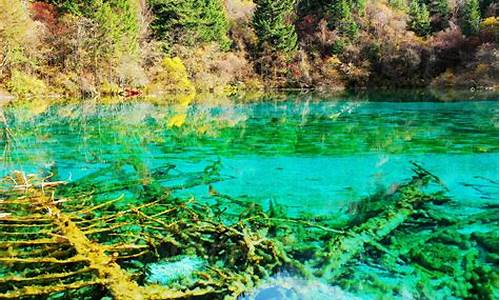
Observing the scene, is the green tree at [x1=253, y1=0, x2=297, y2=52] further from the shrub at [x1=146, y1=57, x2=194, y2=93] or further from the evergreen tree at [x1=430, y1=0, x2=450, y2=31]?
the evergreen tree at [x1=430, y1=0, x2=450, y2=31]

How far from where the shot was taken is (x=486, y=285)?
3738 millimetres

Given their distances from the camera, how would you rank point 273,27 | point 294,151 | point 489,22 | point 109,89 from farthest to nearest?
1. point 273,27
2. point 489,22
3. point 109,89
4. point 294,151

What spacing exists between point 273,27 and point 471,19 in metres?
15.3

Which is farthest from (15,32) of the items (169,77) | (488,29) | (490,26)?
(490,26)

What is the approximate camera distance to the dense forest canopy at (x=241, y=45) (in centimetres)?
3250

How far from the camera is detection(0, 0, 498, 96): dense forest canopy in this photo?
3250 centimetres

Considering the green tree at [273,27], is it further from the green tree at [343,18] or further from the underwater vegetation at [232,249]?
the underwater vegetation at [232,249]

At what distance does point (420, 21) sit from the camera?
42.5 metres

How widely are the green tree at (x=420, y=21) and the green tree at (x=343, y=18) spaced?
4.51m

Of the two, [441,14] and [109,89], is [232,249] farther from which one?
[441,14]

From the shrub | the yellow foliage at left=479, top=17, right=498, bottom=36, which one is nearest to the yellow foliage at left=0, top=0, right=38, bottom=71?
the shrub

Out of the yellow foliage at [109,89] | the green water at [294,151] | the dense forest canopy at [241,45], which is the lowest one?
the green water at [294,151]

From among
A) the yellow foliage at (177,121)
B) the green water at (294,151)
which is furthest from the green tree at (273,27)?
the green water at (294,151)

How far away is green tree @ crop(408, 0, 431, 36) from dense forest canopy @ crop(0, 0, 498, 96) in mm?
80
